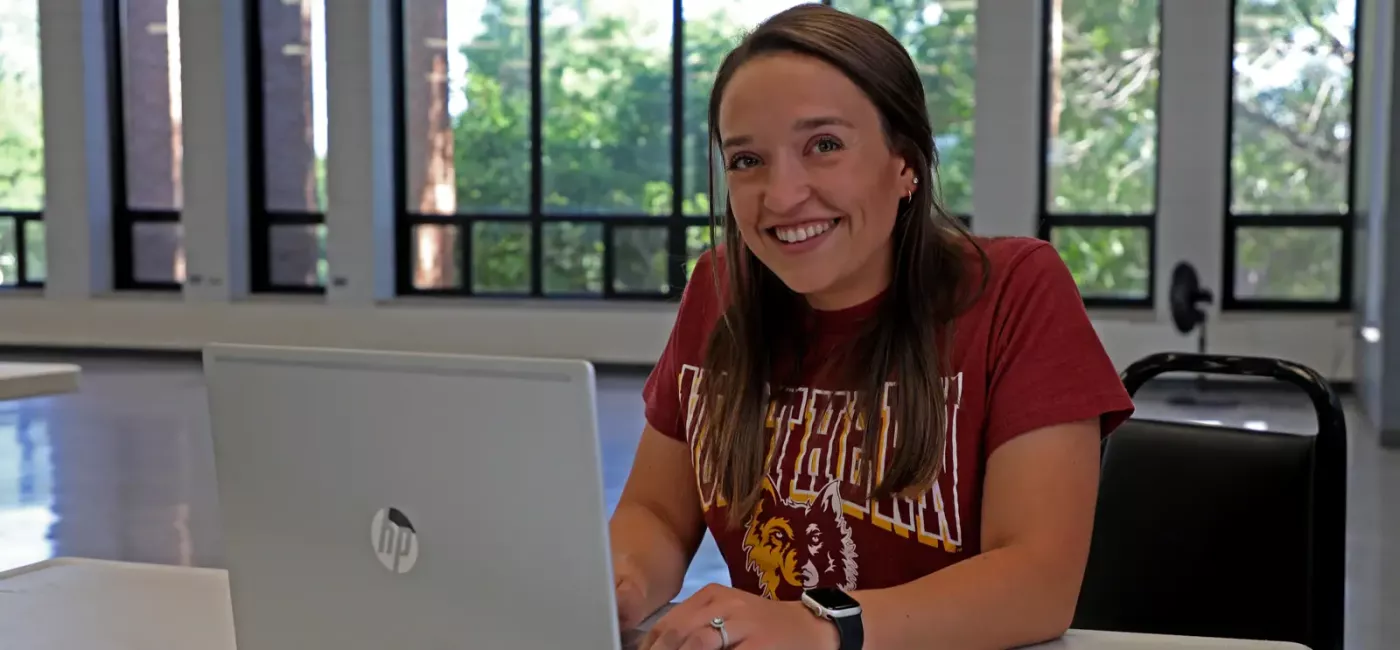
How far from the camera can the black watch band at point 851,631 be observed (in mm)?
1128

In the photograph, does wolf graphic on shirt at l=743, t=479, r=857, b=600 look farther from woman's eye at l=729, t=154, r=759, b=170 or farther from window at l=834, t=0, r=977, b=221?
window at l=834, t=0, r=977, b=221

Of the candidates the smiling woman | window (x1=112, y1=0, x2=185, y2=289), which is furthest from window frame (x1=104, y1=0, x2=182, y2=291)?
the smiling woman

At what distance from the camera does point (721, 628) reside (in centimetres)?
106

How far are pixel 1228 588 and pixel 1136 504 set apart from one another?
0.46 ft

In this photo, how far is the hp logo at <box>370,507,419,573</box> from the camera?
915mm

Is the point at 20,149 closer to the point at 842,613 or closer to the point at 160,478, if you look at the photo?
the point at 160,478

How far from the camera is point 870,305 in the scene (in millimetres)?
1466

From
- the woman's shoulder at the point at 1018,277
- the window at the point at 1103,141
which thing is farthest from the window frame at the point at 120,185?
the woman's shoulder at the point at 1018,277

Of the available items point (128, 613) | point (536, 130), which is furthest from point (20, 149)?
point (128, 613)

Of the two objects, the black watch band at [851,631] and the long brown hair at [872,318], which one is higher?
the long brown hair at [872,318]

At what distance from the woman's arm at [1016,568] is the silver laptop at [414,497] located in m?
0.39

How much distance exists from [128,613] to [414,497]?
70 centimetres

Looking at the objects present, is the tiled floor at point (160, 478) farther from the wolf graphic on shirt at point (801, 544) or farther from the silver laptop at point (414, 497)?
the silver laptop at point (414, 497)

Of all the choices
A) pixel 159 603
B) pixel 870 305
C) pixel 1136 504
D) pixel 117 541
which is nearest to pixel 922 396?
pixel 870 305
